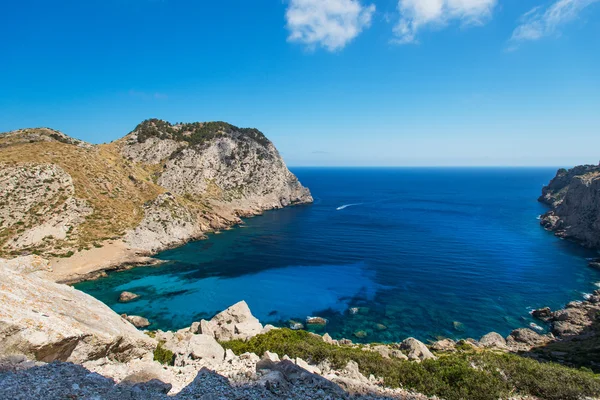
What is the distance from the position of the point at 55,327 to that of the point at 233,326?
17012mm

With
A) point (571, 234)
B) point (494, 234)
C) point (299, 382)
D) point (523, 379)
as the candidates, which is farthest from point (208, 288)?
point (571, 234)

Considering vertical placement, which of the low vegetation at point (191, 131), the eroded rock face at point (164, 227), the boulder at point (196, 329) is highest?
the low vegetation at point (191, 131)

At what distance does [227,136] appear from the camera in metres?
131

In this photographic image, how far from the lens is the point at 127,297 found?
4478cm

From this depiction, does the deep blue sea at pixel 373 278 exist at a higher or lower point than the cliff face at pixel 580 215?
lower

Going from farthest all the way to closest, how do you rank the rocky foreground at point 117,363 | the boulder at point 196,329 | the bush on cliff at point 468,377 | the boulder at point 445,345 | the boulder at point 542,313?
the boulder at point 542,313
the boulder at point 445,345
the boulder at point 196,329
the bush on cliff at point 468,377
the rocky foreground at point 117,363

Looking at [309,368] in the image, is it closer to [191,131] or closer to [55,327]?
[55,327]

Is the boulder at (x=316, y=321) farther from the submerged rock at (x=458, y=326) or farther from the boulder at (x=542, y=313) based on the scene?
the boulder at (x=542, y=313)

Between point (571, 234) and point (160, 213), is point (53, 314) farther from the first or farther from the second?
point (571, 234)

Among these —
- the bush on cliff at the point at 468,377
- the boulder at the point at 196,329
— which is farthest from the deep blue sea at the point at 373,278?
the bush on cliff at the point at 468,377

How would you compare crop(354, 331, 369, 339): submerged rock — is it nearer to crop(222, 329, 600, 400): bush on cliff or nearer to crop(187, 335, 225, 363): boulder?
crop(222, 329, 600, 400): bush on cliff

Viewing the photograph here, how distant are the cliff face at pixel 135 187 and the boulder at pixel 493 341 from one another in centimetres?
6157

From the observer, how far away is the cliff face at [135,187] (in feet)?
191

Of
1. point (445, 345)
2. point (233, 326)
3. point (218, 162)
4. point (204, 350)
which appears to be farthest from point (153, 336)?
point (218, 162)
